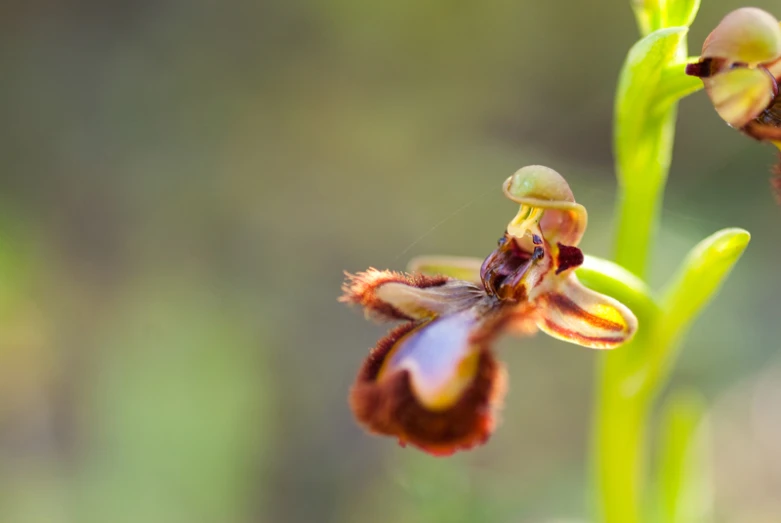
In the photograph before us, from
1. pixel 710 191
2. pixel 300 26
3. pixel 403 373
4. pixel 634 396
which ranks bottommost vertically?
pixel 403 373

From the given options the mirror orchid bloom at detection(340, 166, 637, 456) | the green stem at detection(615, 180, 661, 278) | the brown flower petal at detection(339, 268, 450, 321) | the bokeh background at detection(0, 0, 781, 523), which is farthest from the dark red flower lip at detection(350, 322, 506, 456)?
the bokeh background at detection(0, 0, 781, 523)

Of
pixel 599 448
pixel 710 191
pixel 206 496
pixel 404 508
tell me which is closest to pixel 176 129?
pixel 206 496

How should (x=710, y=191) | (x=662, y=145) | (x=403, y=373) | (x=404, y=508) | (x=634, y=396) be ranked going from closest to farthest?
(x=403, y=373) < (x=662, y=145) < (x=634, y=396) < (x=404, y=508) < (x=710, y=191)

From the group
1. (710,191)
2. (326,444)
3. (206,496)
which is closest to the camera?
(206,496)

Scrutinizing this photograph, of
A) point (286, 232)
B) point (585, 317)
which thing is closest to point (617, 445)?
point (585, 317)

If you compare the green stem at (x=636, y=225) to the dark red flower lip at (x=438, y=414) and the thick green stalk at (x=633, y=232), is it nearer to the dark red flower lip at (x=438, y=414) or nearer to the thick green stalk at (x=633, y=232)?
the thick green stalk at (x=633, y=232)

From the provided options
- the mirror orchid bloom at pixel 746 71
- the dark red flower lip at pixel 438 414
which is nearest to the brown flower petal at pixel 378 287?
the dark red flower lip at pixel 438 414

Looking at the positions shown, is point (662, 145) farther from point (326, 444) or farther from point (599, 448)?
point (326, 444)
